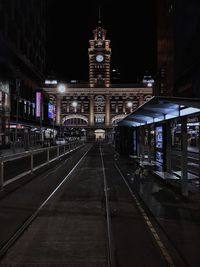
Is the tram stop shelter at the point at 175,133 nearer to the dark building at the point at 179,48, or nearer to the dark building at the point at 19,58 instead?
the dark building at the point at 19,58

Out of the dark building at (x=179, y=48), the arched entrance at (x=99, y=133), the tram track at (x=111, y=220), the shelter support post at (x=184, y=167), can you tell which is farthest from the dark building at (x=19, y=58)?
the arched entrance at (x=99, y=133)

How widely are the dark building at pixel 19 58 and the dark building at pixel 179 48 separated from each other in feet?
86.6

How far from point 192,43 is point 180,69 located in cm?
732

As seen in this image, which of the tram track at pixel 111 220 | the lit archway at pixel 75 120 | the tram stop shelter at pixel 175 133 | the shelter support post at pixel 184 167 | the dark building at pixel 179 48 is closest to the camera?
the tram track at pixel 111 220

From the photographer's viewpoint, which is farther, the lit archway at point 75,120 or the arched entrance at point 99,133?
the lit archway at point 75,120

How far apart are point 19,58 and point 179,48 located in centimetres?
3281

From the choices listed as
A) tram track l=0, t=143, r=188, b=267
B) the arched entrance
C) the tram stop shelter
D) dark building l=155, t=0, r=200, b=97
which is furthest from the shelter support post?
the arched entrance

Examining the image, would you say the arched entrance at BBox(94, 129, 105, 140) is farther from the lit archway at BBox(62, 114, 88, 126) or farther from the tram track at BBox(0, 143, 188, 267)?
the tram track at BBox(0, 143, 188, 267)

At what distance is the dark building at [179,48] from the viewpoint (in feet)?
203

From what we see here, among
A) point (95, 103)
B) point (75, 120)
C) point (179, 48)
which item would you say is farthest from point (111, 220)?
point (95, 103)

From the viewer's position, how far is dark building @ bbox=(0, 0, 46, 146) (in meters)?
54.8

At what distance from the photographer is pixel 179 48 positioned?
74.3 m

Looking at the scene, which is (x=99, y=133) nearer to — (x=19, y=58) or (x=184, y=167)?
(x=19, y=58)

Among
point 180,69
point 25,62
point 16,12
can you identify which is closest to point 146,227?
point 180,69
